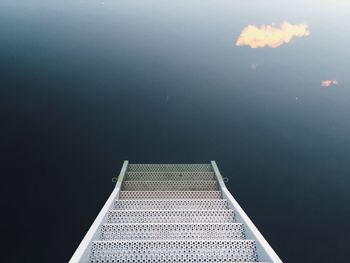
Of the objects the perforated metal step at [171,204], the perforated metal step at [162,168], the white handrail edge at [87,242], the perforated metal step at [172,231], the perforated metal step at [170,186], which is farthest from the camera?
the perforated metal step at [162,168]

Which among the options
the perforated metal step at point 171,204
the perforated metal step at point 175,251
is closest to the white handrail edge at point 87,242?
the perforated metal step at point 175,251

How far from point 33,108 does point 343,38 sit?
14721 millimetres

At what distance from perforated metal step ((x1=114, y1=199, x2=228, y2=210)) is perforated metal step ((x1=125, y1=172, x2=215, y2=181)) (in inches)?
72.6

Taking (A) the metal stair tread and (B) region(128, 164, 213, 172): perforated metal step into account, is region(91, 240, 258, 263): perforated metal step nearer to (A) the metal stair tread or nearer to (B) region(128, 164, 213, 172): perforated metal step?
(A) the metal stair tread

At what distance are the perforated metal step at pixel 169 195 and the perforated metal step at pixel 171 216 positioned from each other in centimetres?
131

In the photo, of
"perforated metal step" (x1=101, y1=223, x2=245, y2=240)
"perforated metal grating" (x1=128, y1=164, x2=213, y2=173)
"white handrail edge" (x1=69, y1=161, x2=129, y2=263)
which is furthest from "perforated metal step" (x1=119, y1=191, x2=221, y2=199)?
"perforated metal step" (x1=101, y1=223, x2=245, y2=240)

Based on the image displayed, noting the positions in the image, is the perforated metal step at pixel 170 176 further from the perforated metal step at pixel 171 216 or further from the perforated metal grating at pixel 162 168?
the perforated metal step at pixel 171 216

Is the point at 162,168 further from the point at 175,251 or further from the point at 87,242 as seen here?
the point at 87,242

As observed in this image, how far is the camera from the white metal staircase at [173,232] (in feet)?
12.1

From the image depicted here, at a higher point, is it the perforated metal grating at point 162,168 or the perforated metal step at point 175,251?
the perforated metal grating at point 162,168

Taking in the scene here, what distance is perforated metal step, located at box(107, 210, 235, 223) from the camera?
4969 millimetres

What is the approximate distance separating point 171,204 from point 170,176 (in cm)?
211

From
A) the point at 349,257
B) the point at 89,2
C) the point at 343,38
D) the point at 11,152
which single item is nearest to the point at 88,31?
the point at 89,2

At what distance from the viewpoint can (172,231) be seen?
4555mm
